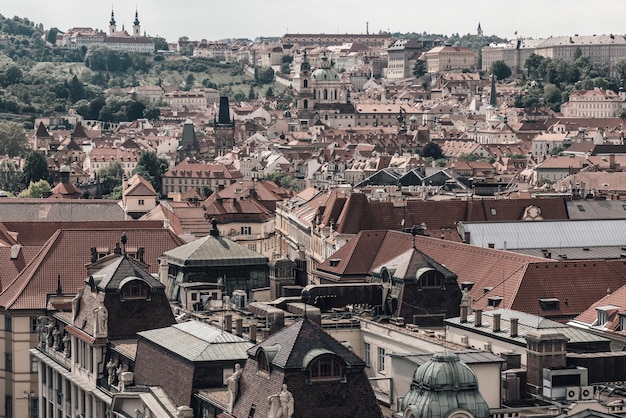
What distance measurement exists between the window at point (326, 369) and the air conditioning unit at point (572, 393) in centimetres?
594

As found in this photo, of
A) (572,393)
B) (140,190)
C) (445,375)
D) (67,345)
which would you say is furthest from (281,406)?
(140,190)

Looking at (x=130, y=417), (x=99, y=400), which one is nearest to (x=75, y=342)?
(x=99, y=400)

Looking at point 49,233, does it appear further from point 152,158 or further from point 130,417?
point 152,158

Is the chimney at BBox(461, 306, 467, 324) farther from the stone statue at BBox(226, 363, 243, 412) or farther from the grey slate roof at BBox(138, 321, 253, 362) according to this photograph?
the stone statue at BBox(226, 363, 243, 412)

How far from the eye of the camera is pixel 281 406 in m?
35.1

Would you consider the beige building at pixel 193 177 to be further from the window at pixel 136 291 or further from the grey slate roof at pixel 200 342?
the grey slate roof at pixel 200 342

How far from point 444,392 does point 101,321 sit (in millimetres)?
20073

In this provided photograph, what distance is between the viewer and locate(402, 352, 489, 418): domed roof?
32.5m

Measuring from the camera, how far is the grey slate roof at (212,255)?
200ft

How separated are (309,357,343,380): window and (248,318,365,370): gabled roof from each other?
0.62 feet

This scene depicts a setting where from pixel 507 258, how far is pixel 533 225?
20356 mm

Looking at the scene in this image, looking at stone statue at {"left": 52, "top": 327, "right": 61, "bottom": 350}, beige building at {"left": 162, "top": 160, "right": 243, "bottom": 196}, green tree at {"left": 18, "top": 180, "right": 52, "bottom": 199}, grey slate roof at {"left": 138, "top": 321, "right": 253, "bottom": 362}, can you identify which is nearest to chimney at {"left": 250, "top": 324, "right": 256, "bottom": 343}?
grey slate roof at {"left": 138, "top": 321, "right": 253, "bottom": 362}

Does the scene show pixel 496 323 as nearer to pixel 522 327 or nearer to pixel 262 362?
pixel 522 327

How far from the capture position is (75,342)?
178ft
